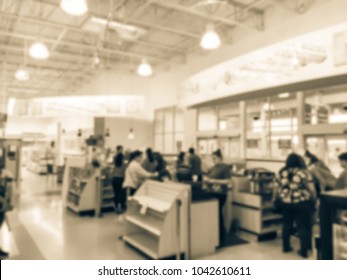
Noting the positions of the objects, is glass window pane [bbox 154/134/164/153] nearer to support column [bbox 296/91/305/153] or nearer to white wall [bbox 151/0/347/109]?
white wall [bbox 151/0/347/109]

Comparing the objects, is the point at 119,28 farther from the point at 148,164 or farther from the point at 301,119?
the point at 301,119

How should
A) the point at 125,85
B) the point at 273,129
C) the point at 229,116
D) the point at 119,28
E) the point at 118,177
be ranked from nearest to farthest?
the point at 118,177 → the point at 119,28 → the point at 273,129 → the point at 229,116 → the point at 125,85

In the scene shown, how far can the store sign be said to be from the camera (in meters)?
7.81

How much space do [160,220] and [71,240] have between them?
1.72m

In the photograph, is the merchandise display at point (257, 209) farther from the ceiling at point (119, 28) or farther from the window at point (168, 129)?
the window at point (168, 129)

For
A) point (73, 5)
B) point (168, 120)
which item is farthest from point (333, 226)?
point (168, 120)

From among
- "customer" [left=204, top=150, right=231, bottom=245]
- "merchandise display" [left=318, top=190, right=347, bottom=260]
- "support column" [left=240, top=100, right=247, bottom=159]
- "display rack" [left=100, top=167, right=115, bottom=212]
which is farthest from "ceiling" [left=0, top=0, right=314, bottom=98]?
"merchandise display" [left=318, top=190, right=347, bottom=260]

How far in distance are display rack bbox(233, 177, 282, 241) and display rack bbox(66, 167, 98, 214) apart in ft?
10.9

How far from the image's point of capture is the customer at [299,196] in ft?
14.0

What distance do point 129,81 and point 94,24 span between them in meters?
6.34

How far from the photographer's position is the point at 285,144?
7930 millimetres

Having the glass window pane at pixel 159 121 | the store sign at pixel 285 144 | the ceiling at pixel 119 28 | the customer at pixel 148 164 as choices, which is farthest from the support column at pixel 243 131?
the glass window pane at pixel 159 121

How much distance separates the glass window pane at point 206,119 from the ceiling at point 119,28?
2177 mm

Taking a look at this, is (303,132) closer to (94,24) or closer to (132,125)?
(94,24)
